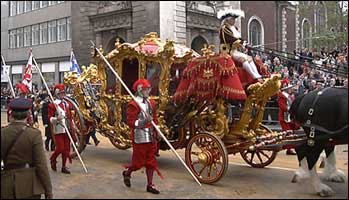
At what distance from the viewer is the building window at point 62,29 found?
117 feet

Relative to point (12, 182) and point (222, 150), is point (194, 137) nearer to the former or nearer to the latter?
point (222, 150)

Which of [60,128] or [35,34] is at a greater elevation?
[35,34]

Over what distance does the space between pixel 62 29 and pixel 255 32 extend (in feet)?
46.1

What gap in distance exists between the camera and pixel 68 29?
35.1 m

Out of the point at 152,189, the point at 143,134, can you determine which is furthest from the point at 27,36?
the point at 152,189

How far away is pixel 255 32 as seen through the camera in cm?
3297

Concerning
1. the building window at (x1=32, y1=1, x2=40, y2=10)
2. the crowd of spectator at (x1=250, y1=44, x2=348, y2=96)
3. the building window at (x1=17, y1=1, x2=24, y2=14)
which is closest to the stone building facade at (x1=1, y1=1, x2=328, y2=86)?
the building window at (x1=32, y1=1, x2=40, y2=10)

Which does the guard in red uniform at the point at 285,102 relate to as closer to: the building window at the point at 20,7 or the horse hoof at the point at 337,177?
the horse hoof at the point at 337,177

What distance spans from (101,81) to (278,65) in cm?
365

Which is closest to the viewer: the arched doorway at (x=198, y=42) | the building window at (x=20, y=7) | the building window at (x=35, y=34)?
the arched doorway at (x=198, y=42)

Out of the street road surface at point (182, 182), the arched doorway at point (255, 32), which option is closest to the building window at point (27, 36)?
the arched doorway at point (255, 32)

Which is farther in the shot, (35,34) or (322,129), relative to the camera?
(35,34)

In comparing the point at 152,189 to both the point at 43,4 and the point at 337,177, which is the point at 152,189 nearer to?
the point at 337,177

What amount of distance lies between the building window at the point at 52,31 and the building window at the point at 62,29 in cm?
58
